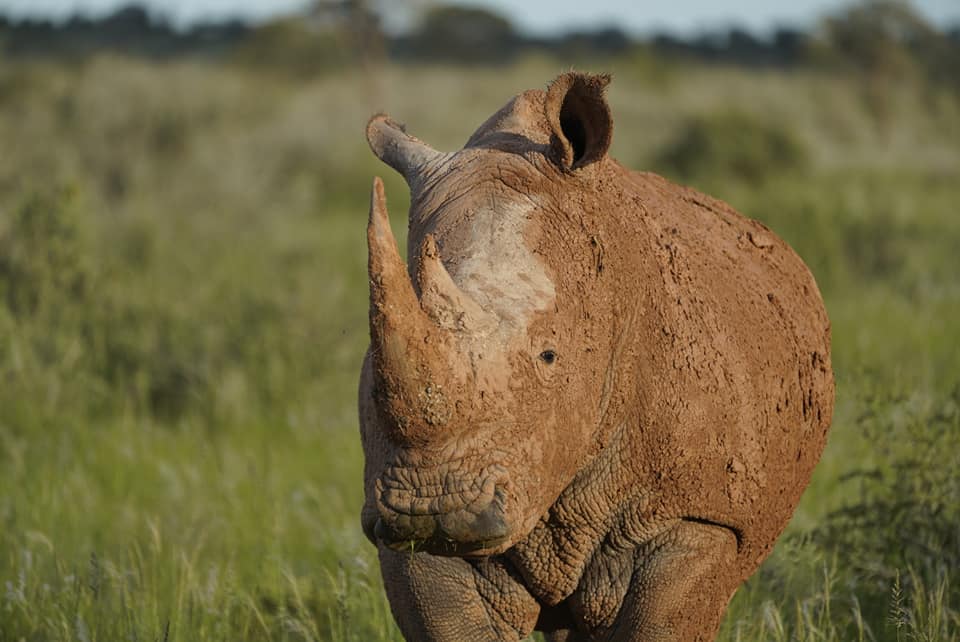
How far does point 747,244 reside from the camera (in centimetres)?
369

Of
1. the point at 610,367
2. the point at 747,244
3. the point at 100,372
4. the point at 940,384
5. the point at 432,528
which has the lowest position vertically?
the point at 100,372

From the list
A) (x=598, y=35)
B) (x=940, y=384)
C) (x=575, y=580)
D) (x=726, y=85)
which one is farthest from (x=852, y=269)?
(x=598, y=35)

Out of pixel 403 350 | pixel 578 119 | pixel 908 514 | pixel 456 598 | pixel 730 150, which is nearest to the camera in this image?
pixel 403 350

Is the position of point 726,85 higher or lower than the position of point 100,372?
higher

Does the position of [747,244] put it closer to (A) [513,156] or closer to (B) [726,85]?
(A) [513,156]

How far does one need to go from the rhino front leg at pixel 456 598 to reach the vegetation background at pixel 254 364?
37.5 inches

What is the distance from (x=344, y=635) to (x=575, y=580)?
1.53 metres

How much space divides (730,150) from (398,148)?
592 inches

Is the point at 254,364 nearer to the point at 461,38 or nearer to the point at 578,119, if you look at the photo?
the point at 578,119

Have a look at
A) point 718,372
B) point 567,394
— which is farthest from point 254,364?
point 567,394

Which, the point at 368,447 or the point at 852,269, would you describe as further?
the point at 852,269

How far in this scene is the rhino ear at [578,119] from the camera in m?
2.83

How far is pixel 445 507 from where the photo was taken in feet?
8.23

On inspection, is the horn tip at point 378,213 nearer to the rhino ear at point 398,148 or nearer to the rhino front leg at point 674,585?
the rhino ear at point 398,148
